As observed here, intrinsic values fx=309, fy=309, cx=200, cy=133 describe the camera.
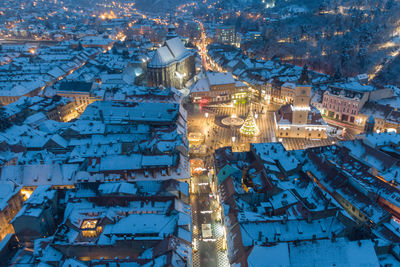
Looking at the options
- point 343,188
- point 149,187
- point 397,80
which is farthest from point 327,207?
point 397,80

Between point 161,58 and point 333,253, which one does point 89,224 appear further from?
point 161,58

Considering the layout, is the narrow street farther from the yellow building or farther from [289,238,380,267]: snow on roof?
the yellow building

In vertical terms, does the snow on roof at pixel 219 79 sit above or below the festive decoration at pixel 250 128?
above

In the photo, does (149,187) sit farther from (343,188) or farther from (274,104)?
(274,104)

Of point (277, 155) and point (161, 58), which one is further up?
point (161, 58)

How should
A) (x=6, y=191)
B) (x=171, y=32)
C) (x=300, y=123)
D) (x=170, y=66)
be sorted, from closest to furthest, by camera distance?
(x=6, y=191)
(x=300, y=123)
(x=170, y=66)
(x=171, y=32)

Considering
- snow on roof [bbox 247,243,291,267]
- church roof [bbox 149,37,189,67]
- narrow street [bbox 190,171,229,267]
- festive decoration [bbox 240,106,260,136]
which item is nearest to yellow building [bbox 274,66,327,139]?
festive decoration [bbox 240,106,260,136]

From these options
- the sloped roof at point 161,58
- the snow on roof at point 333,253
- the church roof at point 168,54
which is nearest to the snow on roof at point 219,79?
the sloped roof at point 161,58

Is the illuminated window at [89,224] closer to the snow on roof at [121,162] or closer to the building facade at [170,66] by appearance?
the snow on roof at [121,162]

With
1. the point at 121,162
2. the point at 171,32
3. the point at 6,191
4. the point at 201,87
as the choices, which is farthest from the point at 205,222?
the point at 171,32
